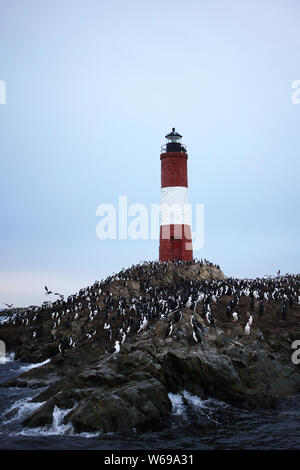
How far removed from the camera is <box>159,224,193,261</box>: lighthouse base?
54188 mm

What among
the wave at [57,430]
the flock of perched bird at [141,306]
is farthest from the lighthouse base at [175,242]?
the wave at [57,430]

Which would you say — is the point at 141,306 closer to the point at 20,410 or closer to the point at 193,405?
the point at 193,405

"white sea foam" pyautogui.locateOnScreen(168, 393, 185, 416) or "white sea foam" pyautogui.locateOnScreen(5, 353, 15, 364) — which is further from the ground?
"white sea foam" pyautogui.locateOnScreen(168, 393, 185, 416)

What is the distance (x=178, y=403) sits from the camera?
1947cm

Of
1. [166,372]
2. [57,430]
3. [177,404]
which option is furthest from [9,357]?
[177,404]

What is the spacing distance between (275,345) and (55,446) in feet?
54.4

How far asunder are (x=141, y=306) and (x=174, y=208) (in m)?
22.6

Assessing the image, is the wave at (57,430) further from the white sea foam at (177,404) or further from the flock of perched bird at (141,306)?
the flock of perched bird at (141,306)

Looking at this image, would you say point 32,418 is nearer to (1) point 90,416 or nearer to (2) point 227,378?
(1) point 90,416

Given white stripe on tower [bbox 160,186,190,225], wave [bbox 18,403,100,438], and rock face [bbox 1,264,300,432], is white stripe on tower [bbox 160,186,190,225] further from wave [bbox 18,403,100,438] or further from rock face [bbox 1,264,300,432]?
wave [bbox 18,403,100,438]

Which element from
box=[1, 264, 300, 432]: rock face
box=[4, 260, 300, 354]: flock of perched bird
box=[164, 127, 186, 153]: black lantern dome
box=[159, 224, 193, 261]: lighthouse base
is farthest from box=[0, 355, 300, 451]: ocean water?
box=[164, 127, 186, 153]: black lantern dome

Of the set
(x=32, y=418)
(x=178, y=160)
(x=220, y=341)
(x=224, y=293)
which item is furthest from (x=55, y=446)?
(x=178, y=160)

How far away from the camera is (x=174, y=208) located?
2132 inches

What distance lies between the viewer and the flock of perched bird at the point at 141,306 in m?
28.4
